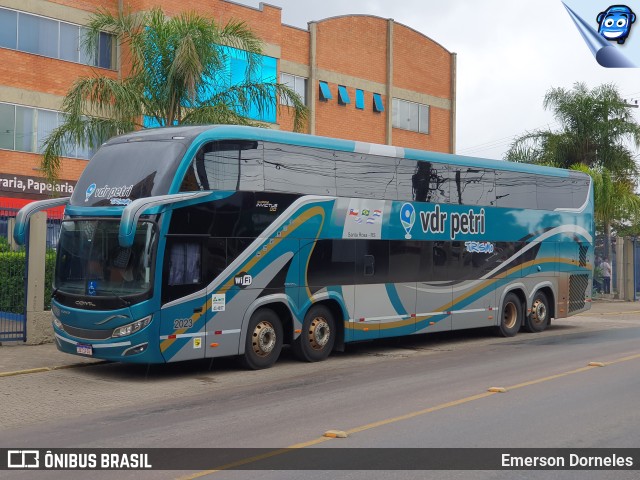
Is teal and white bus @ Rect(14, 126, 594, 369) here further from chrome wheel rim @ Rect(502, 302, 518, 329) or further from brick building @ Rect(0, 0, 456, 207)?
brick building @ Rect(0, 0, 456, 207)

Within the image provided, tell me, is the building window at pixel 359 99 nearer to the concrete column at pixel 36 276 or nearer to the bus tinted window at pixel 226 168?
the concrete column at pixel 36 276

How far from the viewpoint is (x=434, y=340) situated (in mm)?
19547

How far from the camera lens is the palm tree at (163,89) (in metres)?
19.3

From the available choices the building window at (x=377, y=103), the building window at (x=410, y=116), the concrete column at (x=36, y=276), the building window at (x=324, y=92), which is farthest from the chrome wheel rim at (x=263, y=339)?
the building window at (x=410, y=116)

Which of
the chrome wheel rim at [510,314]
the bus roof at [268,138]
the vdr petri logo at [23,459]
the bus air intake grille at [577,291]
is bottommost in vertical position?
the vdr petri logo at [23,459]

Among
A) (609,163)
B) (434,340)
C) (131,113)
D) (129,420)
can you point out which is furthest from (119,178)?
(609,163)

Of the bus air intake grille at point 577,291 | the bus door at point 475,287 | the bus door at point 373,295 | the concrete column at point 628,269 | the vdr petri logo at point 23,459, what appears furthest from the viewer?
the concrete column at point 628,269

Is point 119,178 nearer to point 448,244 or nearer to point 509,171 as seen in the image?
point 448,244

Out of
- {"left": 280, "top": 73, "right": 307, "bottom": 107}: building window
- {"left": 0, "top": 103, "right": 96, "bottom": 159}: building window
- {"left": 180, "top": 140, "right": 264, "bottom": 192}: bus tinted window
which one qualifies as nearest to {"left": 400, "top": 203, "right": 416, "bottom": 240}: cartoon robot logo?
{"left": 180, "top": 140, "right": 264, "bottom": 192}: bus tinted window

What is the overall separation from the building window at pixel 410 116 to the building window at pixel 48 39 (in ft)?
56.7

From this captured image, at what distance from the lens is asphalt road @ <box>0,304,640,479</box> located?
8.74m

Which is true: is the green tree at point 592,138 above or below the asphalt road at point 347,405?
above

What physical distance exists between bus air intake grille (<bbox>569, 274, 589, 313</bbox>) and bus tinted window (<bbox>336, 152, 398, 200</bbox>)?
7.56m

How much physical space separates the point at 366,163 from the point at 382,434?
315 inches
